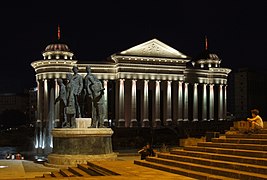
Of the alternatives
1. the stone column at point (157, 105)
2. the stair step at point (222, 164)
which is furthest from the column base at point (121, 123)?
the stair step at point (222, 164)

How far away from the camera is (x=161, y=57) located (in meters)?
90.6

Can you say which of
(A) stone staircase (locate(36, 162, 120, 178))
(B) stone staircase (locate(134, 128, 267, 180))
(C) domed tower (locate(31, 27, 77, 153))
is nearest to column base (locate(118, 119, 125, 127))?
(C) domed tower (locate(31, 27, 77, 153))

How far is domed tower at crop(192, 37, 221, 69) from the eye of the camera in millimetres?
106637

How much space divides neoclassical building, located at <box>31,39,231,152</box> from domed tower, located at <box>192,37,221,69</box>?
762 cm

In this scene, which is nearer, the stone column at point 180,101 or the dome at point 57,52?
the dome at point 57,52

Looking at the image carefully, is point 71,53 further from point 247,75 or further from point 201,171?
point 201,171

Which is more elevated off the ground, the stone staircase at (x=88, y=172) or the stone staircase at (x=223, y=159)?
the stone staircase at (x=223, y=159)

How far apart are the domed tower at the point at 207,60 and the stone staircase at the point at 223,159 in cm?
8577

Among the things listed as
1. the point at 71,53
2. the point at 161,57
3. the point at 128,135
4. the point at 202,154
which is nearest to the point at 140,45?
the point at 161,57

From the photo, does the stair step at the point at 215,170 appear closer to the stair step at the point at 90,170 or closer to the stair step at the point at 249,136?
the stair step at the point at 90,170

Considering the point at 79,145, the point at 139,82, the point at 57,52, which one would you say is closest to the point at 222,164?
the point at 79,145

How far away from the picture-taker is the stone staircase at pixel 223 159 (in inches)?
625

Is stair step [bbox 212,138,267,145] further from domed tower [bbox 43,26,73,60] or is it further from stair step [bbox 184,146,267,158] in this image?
domed tower [bbox 43,26,73,60]

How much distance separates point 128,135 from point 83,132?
50.4 meters
